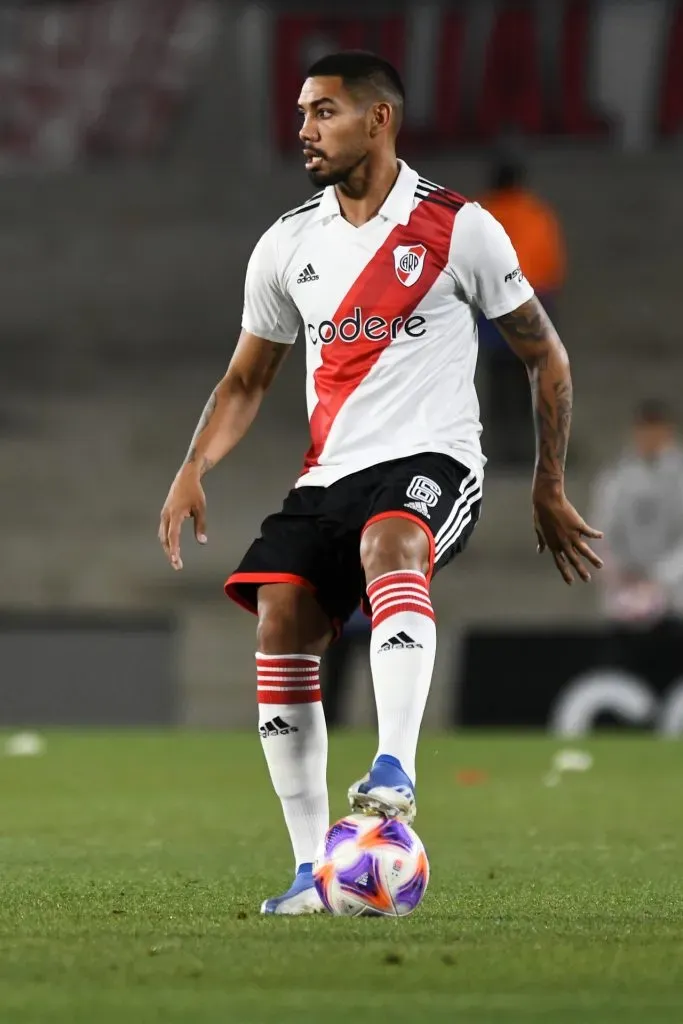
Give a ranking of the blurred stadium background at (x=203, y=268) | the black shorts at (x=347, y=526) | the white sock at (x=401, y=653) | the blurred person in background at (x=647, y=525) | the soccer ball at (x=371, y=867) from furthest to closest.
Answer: the blurred stadium background at (x=203, y=268) < the blurred person in background at (x=647, y=525) < the black shorts at (x=347, y=526) < the white sock at (x=401, y=653) < the soccer ball at (x=371, y=867)

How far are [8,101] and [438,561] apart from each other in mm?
13507

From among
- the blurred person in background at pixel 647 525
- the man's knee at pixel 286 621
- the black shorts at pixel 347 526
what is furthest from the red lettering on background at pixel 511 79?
the man's knee at pixel 286 621

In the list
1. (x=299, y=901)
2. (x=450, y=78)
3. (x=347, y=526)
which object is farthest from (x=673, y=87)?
(x=299, y=901)

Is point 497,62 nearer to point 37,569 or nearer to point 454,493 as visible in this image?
point 37,569

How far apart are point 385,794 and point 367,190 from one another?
4.84ft

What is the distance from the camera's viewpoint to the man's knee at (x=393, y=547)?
408 centimetres

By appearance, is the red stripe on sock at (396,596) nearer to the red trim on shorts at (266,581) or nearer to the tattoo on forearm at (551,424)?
the red trim on shorts at (266,581)

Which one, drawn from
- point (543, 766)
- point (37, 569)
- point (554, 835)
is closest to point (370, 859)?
point (554, 835)

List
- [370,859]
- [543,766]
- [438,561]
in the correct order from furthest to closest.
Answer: [543,766]
[438,561]
[370,859]

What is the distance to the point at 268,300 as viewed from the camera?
4.64 metres

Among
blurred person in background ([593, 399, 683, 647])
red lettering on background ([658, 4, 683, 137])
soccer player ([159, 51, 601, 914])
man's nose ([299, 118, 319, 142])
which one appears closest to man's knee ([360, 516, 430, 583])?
soccer player ([159, 51, 601, 914])

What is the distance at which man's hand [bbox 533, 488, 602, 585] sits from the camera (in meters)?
4.49

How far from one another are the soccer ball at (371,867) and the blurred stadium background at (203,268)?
11.9 m

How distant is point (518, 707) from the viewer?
11.5m
